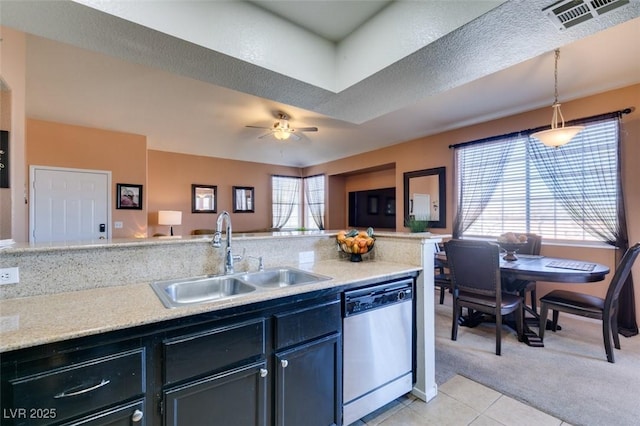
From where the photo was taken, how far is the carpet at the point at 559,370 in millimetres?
1874

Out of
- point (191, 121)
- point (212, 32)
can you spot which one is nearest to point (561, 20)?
point (212, 32)

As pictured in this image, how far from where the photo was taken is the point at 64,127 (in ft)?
14.2

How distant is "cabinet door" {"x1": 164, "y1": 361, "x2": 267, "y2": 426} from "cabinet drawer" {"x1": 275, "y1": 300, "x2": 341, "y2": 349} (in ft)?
0.55

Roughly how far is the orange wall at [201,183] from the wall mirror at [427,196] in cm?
371

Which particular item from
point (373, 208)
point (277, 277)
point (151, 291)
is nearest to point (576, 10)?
point (277, 277)

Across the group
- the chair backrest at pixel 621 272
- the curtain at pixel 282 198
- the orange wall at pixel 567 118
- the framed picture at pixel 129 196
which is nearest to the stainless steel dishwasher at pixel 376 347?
the chair backrest at pixel 621 272

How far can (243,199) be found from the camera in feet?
22.9

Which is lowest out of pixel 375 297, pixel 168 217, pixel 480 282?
pixel 480 282

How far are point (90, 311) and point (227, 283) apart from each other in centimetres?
75

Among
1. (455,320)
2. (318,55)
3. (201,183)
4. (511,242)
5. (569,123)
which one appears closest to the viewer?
(318,55)

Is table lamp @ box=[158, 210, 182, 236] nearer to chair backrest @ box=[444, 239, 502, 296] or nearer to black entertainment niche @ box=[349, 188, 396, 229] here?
black entertainment niche @ box=[349, 188, 396, 229]

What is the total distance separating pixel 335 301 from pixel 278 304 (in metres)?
0.37

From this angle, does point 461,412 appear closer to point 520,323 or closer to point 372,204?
point 520,323

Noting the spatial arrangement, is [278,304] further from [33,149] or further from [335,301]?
[33,149]
